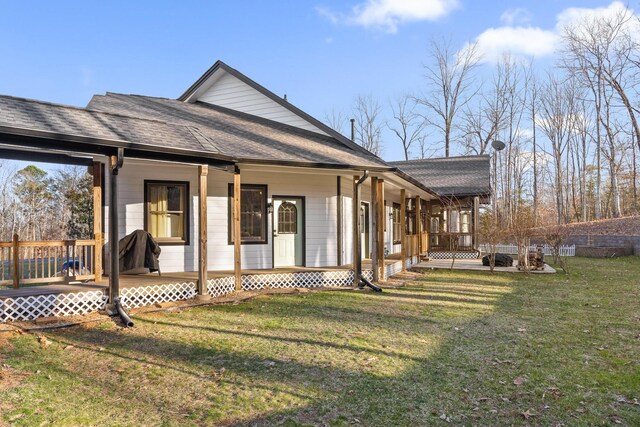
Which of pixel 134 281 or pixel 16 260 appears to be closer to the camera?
pixel 16 260

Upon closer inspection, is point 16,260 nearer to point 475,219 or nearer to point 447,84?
point 475,219

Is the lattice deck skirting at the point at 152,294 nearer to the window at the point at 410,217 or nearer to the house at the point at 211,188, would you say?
the house at the point at 211,188

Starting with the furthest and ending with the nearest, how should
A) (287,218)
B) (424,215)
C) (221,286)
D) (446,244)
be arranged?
(446,244) → (424,215) → (287,218) → (221,286)

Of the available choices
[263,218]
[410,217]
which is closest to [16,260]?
[263,218]

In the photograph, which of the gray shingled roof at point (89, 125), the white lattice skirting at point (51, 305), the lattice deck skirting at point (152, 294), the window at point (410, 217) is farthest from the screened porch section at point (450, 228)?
the white lattice skirting at point (51, 305)

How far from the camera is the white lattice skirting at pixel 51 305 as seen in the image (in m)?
6.11

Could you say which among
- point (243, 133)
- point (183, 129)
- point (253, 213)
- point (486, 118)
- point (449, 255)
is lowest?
point (449, 255)

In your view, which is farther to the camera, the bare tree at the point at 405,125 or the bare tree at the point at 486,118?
the bare tree at the point at 405,125

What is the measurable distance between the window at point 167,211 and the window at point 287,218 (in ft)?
7.97

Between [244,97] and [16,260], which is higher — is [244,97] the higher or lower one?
the higher one

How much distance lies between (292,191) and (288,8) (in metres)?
9.46

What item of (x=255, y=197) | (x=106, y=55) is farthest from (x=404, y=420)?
(x=106, y=55)

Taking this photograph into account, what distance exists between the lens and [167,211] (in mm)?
10000

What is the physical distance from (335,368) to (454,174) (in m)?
20.4
